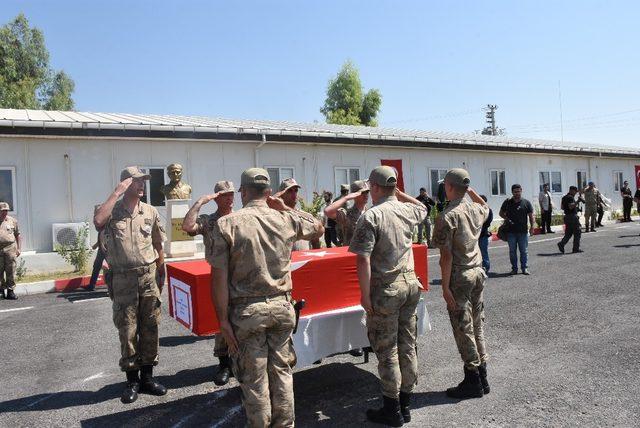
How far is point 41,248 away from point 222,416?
33.0ft

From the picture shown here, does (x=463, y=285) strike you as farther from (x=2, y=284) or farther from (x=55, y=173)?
(x=55, y=173)

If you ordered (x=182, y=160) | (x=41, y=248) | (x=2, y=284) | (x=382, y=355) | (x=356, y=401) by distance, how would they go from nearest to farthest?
(x=382, y=355), (x=356, y=401), (x=2, y=284), (x=41, y=248), (x=182, y=160)

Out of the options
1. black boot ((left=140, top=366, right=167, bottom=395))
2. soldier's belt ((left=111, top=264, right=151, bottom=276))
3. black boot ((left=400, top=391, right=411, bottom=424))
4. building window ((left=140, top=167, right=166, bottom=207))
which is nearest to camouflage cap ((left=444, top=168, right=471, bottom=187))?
black boot ((left=400, top=391, right=411, bottom=424))

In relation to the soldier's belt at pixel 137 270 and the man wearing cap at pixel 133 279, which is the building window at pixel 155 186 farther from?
the soldier's belt at pixel 137 270

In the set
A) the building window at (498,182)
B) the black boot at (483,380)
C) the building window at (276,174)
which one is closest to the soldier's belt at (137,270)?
the black boot at (483,380)

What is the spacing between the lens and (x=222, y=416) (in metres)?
4.07

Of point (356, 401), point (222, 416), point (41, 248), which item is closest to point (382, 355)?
point (356, 401)

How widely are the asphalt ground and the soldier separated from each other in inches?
8.1

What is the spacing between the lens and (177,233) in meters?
11.8

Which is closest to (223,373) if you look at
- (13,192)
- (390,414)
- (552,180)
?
(390,414)

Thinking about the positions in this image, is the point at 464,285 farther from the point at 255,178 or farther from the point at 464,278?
the point at 255,178

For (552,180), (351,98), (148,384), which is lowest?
(148,384)

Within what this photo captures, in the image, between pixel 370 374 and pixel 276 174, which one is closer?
pixel 370 374

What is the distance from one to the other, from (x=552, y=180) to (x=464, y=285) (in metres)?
23.1
